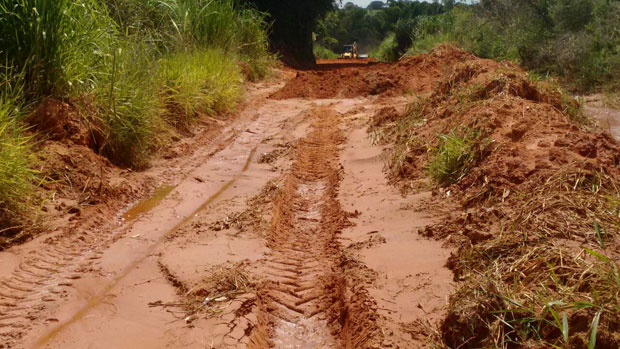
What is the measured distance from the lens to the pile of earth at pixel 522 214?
2676mm

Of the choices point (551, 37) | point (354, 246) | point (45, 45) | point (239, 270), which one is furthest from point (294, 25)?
point (239, 270)

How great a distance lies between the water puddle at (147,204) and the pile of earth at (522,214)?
A: 2244 mm

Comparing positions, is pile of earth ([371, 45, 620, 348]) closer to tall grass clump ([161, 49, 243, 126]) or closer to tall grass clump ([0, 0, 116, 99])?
tall grass clump ([161, 49, 243, 126])

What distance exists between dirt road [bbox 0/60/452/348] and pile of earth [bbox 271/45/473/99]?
18.1ft

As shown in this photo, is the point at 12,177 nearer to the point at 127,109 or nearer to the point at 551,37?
the point at 127,109

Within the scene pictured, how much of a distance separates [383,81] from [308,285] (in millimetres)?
8663

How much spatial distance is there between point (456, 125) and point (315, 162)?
174cm

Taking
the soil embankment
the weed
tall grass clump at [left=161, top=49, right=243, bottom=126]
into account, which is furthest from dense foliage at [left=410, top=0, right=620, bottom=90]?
the weed

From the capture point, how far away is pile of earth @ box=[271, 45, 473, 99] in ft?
38.4

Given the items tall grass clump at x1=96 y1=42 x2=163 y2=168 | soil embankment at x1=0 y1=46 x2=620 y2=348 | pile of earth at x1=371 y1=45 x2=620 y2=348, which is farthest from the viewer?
tall grass clump at x1=96 y1=42 x2=163 y2=168

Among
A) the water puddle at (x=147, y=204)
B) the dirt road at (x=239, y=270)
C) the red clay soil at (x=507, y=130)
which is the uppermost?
the red clay soil at (x=507, y=130)

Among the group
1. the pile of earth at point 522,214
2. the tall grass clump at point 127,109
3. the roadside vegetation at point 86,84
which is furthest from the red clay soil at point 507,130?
the roadside vegetation at point 86,84

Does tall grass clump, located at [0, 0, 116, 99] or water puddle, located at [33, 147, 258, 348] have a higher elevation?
tall grass clump, located at [0, 0, 116, 99]

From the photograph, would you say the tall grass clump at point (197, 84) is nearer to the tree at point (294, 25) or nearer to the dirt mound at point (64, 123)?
the dirt mound at point (64, 123)
